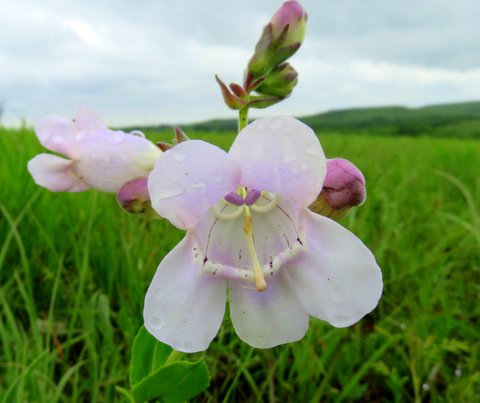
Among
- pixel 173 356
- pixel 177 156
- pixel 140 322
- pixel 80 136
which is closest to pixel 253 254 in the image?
pixel 177 156

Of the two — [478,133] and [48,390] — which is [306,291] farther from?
[478,133]

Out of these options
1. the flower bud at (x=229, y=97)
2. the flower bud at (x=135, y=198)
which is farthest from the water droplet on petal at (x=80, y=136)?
the flower bud at (x=229, y=97)

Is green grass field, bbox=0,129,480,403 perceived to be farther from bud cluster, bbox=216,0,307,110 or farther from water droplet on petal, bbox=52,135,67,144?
bud cluster, bbox=216,0,307,110

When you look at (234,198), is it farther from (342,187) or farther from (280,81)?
(280,81)

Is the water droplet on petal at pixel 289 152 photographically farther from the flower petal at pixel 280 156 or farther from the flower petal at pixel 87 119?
the flower petal at pixel 87 119

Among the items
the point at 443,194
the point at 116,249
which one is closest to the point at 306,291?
the point at 116,249
